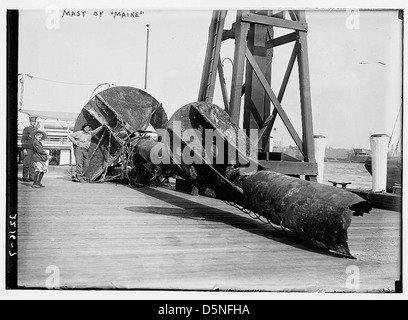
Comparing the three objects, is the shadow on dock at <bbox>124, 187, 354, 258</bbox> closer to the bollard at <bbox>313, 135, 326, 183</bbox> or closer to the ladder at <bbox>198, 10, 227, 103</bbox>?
the ladder at <bbox>198, 10, 227, 103</bbox>

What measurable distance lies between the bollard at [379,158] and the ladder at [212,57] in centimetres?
282

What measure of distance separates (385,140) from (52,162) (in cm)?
1171

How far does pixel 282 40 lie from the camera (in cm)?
809

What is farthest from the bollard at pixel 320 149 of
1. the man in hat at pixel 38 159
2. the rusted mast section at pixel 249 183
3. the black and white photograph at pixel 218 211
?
the man in hat at pixel 38 159

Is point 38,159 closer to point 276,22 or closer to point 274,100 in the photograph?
point 274,100

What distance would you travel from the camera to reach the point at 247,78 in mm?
8281

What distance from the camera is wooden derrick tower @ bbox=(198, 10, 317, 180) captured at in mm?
7078

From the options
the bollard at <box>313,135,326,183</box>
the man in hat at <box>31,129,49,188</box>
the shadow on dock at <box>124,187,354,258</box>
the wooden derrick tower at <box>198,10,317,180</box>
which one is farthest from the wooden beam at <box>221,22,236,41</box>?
the man in hat at <box>31,129,49,188</box>

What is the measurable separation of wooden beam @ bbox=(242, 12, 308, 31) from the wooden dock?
309 cm

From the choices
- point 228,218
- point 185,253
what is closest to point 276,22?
point 228,218

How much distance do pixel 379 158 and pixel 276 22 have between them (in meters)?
2.74

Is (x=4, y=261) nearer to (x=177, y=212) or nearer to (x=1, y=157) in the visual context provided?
(x=1, y=157)
